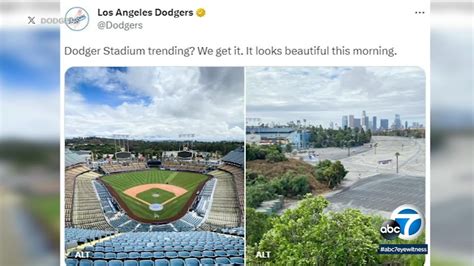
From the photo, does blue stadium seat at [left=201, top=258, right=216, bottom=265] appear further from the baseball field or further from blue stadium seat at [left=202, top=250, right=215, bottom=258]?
the baseball field

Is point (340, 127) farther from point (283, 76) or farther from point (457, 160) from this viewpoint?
point (457, 160)

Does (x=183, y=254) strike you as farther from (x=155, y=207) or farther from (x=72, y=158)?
(x=72, y=158)

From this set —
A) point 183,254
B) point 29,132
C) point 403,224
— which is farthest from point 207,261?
point 29,132

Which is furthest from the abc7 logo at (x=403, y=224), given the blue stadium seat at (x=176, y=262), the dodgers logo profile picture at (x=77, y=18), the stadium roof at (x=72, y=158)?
the dodgers logo profile picture at (x=77, y=18)

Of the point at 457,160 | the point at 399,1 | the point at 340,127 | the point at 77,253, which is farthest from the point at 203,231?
the point at 399,1

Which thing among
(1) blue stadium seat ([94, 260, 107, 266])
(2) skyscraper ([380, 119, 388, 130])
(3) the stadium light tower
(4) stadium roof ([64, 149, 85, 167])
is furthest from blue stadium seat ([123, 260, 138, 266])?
(2) skyscraper ([380, 119, 388, 130])

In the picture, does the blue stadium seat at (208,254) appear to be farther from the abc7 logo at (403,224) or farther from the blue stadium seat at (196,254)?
the abc7 logo at (403,224)
